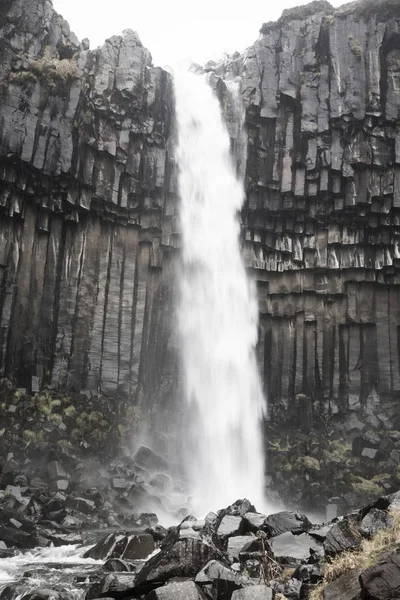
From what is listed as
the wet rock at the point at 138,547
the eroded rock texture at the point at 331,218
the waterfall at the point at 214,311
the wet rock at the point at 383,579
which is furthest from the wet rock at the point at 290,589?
the eroded rock texture at the point at 331,218

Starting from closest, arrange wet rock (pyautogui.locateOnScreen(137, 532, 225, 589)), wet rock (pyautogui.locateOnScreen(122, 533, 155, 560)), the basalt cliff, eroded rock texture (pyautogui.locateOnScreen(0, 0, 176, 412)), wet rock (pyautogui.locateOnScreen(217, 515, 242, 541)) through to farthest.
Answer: wet rock (pyautogui.locateOnScreen(137, 532, 225, 589)) < wet rock (pyautogui.locateOnScreen(217, 515, 242, 541)) < wet rock (pyautogui.locateOnScreen(122, 533, 155, 560)) < eroded rock texture (pyautogui.locateOnScreen(0, 0, 176, 412)) < the basalt cliff

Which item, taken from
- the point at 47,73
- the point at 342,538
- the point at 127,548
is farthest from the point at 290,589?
the point at 47,73

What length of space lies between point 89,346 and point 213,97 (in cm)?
1562

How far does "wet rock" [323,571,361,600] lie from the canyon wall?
2015 cm

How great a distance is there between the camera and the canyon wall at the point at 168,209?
26469mm

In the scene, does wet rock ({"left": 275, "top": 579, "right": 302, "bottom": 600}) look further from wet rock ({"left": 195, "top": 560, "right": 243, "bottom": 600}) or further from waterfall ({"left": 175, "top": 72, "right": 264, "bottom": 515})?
waterfall ({"left": 175, "top": 72, "right": 264, "bottom": 515})

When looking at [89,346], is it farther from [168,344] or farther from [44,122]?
[44,122]

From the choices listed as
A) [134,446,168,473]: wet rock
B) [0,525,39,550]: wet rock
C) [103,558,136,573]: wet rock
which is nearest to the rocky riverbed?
[103,558,136,573]: wet rock

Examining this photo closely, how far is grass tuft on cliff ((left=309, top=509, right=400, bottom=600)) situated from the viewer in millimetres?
7313

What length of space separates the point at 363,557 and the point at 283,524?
17.7 ft

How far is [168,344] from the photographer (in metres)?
29.0

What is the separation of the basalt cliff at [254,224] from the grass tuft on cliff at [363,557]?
17563 millimetres

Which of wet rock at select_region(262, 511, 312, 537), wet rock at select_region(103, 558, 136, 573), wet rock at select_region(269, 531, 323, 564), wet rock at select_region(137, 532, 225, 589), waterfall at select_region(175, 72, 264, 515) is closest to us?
wet rock at select_region(137, 532, 225, 589)

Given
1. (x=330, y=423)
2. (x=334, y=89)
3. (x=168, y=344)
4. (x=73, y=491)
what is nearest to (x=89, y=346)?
(x=168, y=344)
